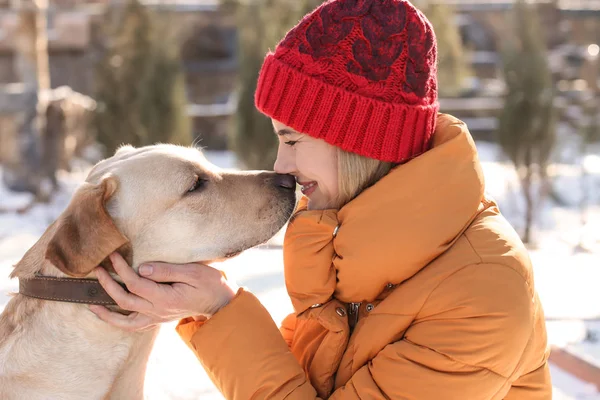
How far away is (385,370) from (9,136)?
9.38m

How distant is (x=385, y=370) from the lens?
1.77 meters

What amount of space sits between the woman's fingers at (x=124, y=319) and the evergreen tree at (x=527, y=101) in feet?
21.3

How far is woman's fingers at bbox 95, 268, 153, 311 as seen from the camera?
203 cm

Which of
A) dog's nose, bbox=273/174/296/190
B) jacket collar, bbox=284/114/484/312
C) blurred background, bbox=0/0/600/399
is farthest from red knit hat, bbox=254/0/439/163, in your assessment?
blurred background, bbox=0/0/600/399

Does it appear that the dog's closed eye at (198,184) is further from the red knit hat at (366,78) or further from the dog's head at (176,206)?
the red knit hat at (366,78)

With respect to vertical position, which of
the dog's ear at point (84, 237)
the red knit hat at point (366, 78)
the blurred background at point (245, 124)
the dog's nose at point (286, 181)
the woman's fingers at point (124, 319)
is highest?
the red knit hat at point (366, 78)

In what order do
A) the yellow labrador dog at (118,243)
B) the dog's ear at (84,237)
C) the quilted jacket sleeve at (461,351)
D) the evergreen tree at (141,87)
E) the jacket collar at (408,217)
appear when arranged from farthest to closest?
1. the evergreen tree at (141,87)
2. the yellow labrador dog at (118,243)
3. the dog's ear at (84,237)
4. the jacket collar at (408,217)
5. the quilted jacket sleeve at (461,351)

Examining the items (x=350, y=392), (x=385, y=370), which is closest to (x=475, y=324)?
(x=385, y=370)

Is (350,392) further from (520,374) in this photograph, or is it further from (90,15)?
(90,15)

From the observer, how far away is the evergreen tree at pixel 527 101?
7957mm

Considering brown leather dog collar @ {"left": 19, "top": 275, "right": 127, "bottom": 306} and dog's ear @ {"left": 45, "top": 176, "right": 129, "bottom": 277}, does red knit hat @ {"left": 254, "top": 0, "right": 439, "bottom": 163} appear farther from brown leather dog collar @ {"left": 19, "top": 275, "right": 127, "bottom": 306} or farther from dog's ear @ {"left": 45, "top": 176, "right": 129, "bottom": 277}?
brown leather dog collar @ {"left": 19, "top": 275, "right": 127, "bottom": 306}

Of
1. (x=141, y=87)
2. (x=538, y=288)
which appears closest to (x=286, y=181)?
(x=538, y=288)

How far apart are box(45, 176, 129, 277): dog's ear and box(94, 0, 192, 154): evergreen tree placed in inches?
269

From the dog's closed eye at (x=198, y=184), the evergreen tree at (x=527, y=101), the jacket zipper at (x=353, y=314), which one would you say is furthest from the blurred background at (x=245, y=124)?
the jacket zipper at (x=353, y=314)
